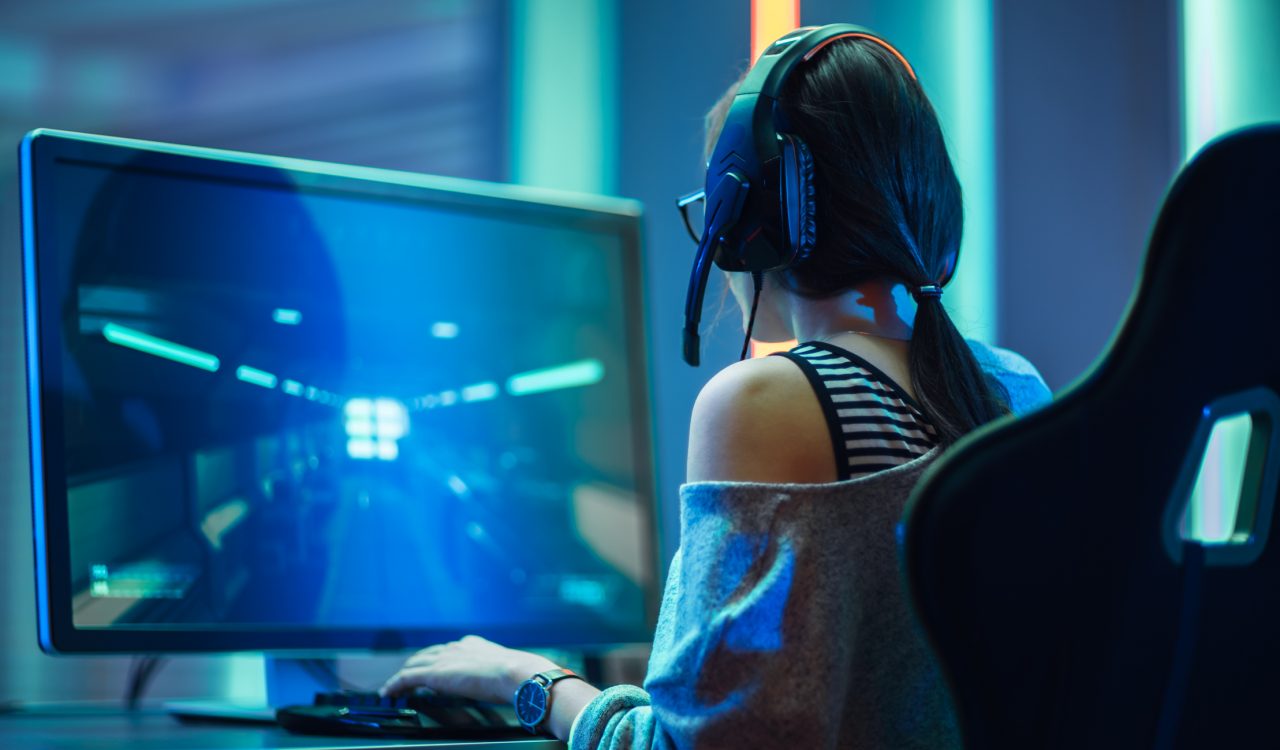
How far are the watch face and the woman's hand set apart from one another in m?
0.03

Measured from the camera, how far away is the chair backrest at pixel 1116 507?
0.62 meters

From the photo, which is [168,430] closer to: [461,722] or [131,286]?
[131,286]

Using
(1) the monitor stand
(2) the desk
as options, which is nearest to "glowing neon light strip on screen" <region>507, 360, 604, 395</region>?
(1) the monitor stand

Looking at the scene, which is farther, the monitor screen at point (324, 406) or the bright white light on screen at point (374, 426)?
the bright white light on screen at point (374, 426)

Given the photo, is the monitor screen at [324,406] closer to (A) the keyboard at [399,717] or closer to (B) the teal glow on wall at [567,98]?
(A) the keyboard at [399,717]

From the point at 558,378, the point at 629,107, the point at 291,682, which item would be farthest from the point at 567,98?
the point at 291,682

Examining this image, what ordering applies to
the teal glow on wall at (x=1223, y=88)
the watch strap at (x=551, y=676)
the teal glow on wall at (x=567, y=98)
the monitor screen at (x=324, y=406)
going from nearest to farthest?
the watch strap at (x=551, y=676) < the monitor screen at (x=324, y=406) < the teal glow on wall at (x=1223, y=88) < the teal glow on wall at (x=567, y=98)

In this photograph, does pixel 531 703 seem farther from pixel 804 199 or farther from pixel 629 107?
pixel 629 107

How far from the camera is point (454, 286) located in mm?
1413

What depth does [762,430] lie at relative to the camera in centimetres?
85

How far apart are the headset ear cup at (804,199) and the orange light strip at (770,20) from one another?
2.42ft

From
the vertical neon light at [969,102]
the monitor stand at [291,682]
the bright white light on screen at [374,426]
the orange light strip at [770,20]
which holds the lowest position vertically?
the monitor stand at [291,682]

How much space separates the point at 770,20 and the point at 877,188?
81 cm

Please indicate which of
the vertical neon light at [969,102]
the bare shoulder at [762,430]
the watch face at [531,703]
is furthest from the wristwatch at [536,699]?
the vertical neon light at [969,102]
